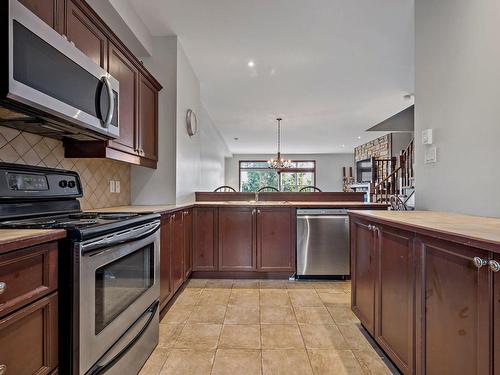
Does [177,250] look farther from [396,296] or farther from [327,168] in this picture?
[327,168]

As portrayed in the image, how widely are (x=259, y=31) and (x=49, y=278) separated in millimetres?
2949

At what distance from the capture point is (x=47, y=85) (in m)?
1.30

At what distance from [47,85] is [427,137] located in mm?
2514

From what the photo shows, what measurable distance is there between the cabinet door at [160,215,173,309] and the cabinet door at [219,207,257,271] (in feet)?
3.12

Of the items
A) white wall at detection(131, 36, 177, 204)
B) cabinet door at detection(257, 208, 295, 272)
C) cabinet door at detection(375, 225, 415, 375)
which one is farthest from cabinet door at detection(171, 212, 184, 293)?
cabinet door at detection(375, 225, 415, 375)

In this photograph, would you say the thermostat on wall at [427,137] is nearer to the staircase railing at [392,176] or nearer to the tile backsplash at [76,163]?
the tile backsplash at [76,163]

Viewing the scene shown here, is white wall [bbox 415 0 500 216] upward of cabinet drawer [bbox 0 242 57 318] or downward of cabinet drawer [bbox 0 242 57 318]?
upward

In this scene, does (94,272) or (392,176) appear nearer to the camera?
(94,272)

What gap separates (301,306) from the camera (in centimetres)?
264

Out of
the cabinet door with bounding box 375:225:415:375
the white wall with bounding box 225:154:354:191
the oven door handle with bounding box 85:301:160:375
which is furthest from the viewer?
the white wall with bounding box 225:154:354:191

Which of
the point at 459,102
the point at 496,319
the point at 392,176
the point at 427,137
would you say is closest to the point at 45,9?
the point at 496,319

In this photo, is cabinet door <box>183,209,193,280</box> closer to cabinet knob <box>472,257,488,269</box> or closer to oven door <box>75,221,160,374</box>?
oven door <box>75,221,160,374</box>

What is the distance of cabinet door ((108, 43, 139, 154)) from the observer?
210 centimetres

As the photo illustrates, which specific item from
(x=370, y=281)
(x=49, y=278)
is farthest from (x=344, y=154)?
(x=49, y=278)
